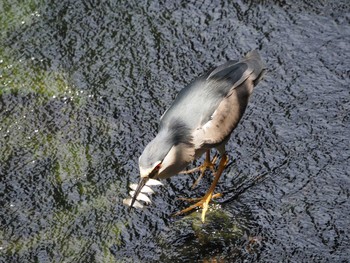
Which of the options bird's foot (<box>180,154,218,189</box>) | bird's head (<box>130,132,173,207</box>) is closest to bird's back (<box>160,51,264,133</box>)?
bird's head (<box>130,132,173,207</box>)

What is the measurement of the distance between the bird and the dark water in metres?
0.25

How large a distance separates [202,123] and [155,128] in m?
0.75

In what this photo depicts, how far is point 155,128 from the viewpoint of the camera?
5.47 m

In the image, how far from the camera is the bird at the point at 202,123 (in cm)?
448

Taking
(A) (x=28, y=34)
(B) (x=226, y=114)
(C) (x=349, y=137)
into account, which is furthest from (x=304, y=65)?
(A) (x=28, y=34)

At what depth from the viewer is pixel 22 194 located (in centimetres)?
497

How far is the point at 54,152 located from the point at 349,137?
7.22ft

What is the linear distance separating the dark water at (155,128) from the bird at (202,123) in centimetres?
25

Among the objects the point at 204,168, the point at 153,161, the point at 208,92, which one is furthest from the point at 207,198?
the point at 208,92

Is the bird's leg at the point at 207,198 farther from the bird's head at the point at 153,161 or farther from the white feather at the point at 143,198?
the bird's head at the point at 153,161

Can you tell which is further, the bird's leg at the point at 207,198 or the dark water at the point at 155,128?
the bird's leg at the point at 207,198

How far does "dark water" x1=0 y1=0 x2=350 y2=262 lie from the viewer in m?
4.61

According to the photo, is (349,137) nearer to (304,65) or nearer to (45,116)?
(304,65)

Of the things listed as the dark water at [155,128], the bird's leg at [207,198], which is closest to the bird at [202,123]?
the bird's leg at [207,198]
